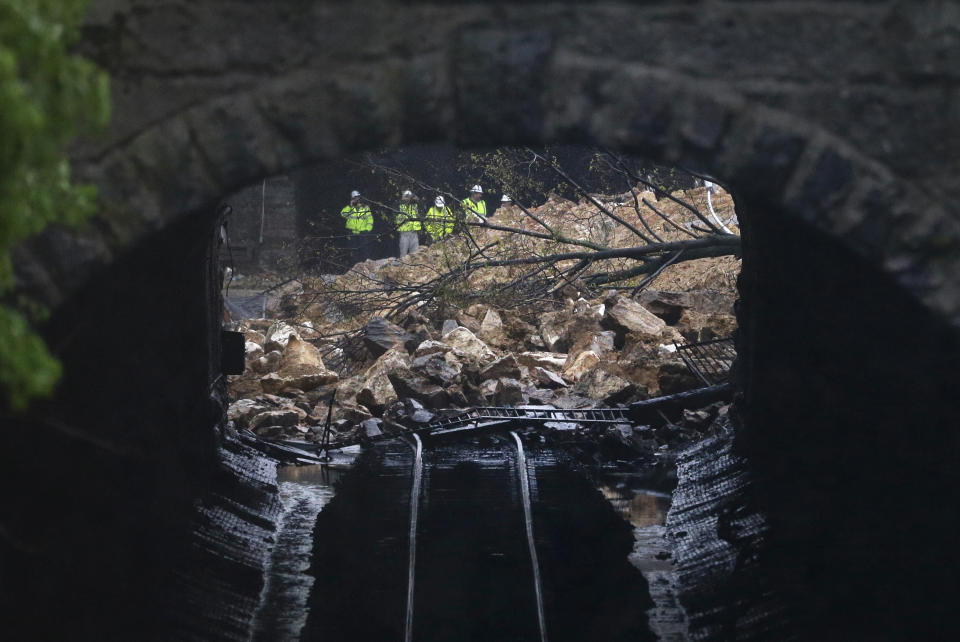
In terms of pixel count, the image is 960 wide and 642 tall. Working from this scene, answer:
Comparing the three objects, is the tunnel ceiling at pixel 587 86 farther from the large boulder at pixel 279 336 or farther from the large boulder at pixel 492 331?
the large boulder at pixel 492 331

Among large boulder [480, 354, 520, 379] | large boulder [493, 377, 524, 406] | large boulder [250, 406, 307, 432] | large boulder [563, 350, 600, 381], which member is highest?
large boulder [563, 350, 600, 381]

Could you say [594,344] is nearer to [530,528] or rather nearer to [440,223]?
[440,223]

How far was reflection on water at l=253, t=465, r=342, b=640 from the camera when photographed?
6742 millimetres

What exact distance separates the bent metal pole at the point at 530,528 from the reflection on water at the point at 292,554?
63.5 inches

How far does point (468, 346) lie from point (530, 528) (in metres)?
6.67

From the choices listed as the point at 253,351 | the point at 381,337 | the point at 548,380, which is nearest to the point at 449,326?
the point at 381,337

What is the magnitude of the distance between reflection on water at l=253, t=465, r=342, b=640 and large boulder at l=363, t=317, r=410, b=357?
14.7 feet

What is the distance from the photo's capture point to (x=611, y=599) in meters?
7.08

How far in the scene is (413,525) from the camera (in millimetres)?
8445

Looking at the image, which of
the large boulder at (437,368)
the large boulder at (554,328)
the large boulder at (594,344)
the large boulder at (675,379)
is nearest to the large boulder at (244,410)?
the large boulder at (437,368)

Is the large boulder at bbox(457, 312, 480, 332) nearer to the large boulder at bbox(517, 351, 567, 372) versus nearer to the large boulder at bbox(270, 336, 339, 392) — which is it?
the large boulder at bbox(517, 351, 567, 372)

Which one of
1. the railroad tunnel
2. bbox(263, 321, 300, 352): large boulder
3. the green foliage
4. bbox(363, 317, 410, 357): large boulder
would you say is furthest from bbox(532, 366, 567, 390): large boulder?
the green foliage

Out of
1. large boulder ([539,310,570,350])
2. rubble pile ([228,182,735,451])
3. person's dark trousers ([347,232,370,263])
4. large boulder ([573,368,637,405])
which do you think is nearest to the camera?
large boulder ([573,368,637,405])

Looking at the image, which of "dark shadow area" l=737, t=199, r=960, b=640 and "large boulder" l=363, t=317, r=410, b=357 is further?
"large boulder" l=363, t=317, r=410, b=357
